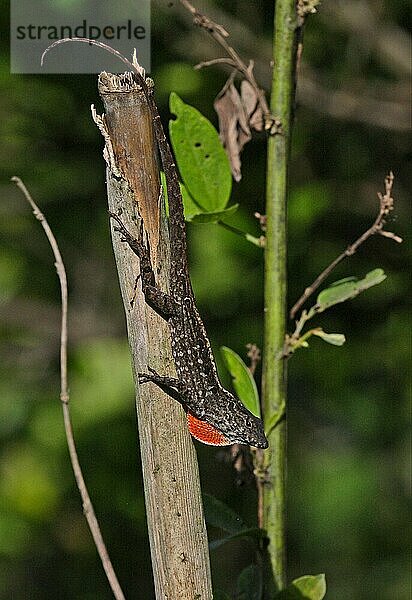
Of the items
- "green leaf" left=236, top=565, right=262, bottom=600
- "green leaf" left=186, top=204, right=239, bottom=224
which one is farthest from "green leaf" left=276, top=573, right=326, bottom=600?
"green leaf" left=186, top=204, right=239, bottom=224

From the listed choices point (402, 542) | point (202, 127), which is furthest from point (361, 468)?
point (202, 127)

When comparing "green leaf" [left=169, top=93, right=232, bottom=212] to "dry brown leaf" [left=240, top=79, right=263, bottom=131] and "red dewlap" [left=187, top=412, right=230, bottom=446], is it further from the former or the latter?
"red dewlap" [left=187, top=412, right=230, bottom=446]

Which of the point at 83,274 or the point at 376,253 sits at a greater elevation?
the point at 376,253

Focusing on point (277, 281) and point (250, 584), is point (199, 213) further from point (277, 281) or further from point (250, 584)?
point (250, 584)

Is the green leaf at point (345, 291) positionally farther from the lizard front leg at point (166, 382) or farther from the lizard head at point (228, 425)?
the lizard front leg at point (166, 382)

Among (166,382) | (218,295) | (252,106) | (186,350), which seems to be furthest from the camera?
(218,295)

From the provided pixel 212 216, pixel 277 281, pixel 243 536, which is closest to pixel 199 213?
pixel 212 216

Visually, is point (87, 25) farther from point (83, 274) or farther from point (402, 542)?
point (402, 542)
